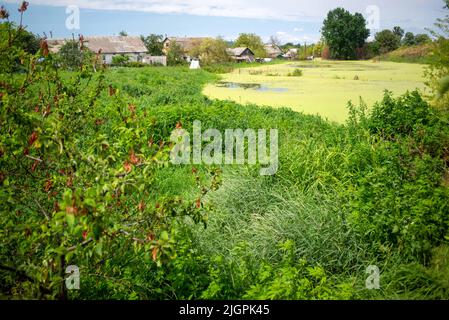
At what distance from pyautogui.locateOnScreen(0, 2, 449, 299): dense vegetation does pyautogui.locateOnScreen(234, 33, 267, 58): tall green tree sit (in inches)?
2160

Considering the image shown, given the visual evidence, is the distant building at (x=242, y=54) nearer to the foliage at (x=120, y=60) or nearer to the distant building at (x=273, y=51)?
the distant building at (x=273, y=51)

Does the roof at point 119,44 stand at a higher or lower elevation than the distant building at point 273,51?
lower

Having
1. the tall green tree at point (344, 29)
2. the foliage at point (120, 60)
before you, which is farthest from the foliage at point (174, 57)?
the tall green tree at point (344, 29)

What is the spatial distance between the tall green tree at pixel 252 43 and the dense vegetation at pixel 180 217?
2160 inches

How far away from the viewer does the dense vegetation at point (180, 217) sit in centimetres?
219

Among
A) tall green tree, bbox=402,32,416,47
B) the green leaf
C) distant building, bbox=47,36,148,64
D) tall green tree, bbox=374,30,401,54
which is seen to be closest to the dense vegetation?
the green leaf

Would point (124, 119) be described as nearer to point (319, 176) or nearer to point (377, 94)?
point (319, 176)

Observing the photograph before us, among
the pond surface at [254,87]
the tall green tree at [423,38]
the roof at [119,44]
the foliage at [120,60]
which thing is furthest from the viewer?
the roof at [119,44]

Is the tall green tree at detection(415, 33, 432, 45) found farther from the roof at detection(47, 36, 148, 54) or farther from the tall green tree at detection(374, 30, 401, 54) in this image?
the roof at detection(47, 36, 148, 54)

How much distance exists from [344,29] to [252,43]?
1044 inches

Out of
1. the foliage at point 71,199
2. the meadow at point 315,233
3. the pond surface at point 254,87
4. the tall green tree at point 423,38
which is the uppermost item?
the tall green tree at point 423,38

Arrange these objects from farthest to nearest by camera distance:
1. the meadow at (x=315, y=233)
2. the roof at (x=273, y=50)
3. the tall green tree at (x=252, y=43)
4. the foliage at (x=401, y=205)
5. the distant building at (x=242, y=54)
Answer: the roof at (x=273, y=50) → the tall green tree at (x=252, y=43) → the distant building at (x=242, y=54) → the foliage at (x=401, y=205) → the meadow at (x=315, y=233)

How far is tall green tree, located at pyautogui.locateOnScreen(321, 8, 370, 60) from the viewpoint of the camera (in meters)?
32.9
